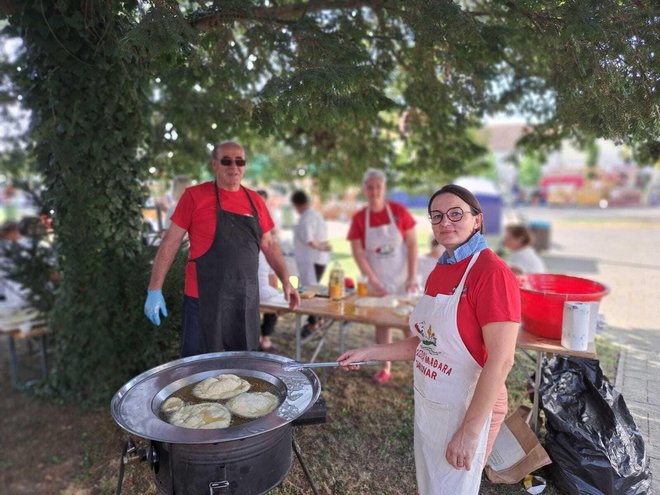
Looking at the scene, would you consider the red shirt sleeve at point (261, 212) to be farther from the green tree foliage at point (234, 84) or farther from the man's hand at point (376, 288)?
the man's hand at point (376, 288)

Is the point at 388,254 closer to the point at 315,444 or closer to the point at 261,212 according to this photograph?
the point at 261,212

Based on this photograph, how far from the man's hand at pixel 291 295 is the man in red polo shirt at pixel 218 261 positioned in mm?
381

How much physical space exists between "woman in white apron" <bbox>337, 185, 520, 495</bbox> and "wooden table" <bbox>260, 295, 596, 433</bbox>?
3.42 ft

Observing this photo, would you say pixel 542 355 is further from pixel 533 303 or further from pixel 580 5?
pixel 580 5

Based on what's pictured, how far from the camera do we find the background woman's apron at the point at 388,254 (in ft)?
14.2

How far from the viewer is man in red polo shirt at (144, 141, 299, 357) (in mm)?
2807

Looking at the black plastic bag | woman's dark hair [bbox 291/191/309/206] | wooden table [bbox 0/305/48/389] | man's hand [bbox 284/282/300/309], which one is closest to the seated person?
the black plastic bag

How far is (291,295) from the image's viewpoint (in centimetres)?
346

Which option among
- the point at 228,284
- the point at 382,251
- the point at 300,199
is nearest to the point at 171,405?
the point at 228,284

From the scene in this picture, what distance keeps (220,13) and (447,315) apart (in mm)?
2322

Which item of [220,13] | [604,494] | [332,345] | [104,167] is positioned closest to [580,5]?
[220,13]

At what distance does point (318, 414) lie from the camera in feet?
6.54

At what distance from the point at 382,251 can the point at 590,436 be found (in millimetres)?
2334

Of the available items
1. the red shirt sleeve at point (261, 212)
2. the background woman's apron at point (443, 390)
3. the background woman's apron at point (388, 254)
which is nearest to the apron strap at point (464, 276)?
the background woman's apron at point (443, 390)
